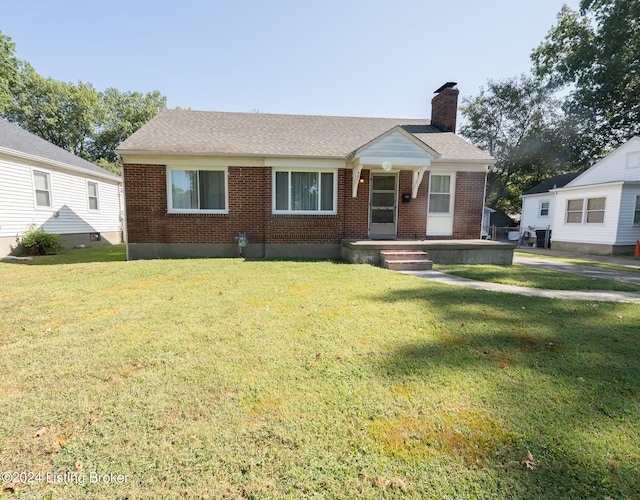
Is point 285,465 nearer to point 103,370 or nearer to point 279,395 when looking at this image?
point 279,395

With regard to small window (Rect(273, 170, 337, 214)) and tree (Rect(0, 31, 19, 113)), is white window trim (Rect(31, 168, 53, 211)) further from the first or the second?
tree (Rect(0, 31, 19, 113))

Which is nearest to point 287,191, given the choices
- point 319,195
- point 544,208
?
point 319,195

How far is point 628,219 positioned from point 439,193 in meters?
10.8

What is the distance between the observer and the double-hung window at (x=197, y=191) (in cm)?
995

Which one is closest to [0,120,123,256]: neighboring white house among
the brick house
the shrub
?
the shrub

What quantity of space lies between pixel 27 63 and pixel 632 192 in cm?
4819

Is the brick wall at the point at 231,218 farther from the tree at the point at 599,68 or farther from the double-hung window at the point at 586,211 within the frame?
the tree at the point at 599,68

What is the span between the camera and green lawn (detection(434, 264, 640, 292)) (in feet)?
21.9

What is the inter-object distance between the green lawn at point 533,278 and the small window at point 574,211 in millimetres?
A: 11511

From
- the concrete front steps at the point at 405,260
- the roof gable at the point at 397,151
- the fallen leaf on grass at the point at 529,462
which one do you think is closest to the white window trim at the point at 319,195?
the roof gable at the point at 397,151

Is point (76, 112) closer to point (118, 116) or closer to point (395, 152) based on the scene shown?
point (118, 116)

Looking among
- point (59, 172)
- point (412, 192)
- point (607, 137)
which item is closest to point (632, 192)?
point (412, 192)

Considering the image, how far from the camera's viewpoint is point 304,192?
410 inches

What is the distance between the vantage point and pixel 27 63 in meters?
30.0
